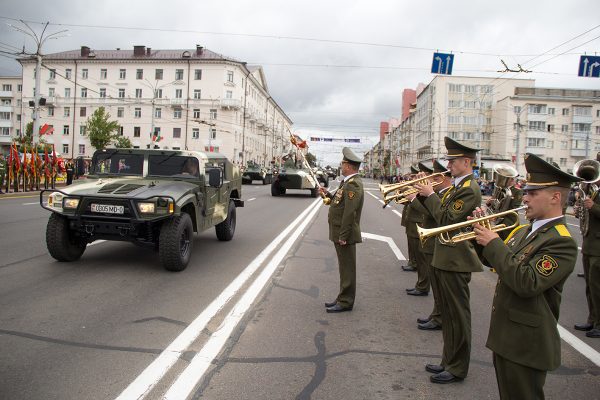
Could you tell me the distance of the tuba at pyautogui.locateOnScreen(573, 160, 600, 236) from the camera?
16.1ft

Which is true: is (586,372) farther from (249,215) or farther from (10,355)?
(249,215)

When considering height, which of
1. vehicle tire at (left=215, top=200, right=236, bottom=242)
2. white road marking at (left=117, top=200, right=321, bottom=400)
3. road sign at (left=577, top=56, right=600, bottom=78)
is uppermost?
road sign at (left=577, top=56, right=600, bottom=78)

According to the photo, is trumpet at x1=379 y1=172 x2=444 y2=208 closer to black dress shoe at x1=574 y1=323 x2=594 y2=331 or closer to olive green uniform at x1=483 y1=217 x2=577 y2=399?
olive green uniform at x1=483 y1=217 x2=577 y2=399

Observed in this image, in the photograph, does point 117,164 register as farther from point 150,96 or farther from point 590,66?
point 150,96

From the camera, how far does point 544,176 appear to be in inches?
102

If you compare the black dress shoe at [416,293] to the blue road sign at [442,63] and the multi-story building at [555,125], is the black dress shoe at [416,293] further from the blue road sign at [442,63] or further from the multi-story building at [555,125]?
the multi-story building at [555,125]

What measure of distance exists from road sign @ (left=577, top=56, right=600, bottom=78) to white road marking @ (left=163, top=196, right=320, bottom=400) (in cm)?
1584

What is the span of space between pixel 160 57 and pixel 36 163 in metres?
58.3

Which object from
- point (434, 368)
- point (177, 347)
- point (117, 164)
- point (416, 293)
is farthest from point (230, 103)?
point (434, 368)

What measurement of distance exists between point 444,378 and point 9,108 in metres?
108

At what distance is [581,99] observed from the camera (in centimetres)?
7500

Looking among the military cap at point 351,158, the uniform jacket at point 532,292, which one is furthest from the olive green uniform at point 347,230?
the uniform jacket at point 532,292

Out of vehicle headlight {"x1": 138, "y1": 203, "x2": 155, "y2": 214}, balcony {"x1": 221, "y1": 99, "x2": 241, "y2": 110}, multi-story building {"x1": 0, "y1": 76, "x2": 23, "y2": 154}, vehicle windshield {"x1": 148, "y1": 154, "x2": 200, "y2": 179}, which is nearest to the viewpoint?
vehicle headlight {"x1": 138, "y1": 203, "x2": 155, "y2": 214}

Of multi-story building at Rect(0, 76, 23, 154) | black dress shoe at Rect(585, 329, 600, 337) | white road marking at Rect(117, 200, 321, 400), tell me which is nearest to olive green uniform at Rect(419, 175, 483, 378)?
black dress shoe at Rect(585, 329, 600, 337)
